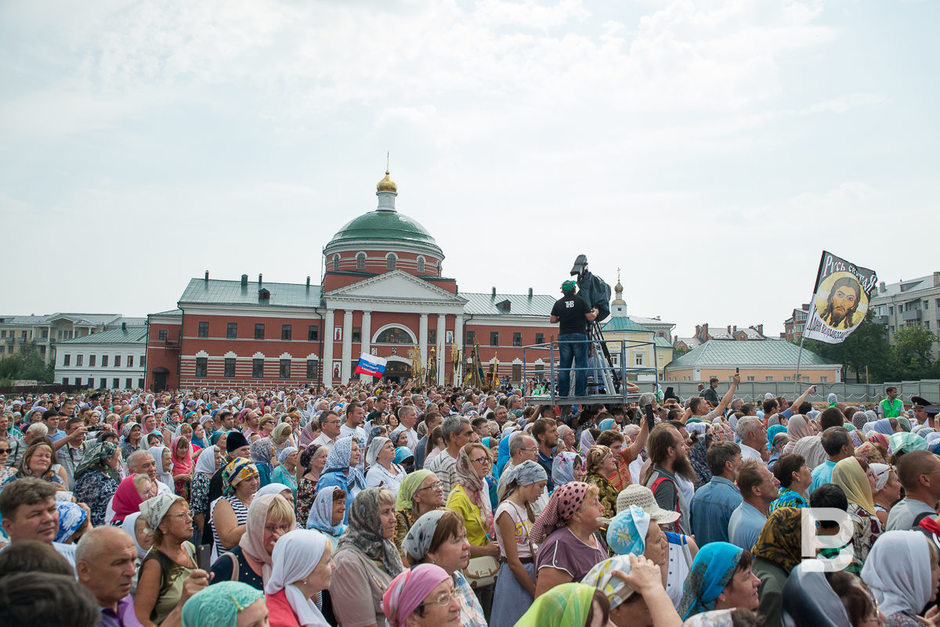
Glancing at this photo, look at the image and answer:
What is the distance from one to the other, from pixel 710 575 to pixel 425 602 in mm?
1412

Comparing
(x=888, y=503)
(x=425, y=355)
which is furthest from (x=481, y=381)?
(x=425, y=355)

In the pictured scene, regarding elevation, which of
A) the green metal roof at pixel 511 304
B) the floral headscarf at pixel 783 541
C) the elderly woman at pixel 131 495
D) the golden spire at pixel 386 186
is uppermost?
the golden spire at pixel 386 186

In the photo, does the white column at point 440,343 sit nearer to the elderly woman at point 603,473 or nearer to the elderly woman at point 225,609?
the elderly woman at point 603,473

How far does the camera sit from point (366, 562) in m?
4.33

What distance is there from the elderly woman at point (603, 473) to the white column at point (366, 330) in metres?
53.7

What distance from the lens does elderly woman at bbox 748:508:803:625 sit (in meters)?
3.61

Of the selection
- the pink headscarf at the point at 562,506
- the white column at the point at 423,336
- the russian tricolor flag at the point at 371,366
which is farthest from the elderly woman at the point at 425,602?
the white column at the point at 423,336

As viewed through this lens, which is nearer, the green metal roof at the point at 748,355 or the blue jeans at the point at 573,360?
the blue jeans at the point at 573,360

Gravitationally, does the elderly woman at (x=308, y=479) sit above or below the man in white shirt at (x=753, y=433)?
below

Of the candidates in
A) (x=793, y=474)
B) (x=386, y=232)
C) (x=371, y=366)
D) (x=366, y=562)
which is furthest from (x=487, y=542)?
(x=386, y=232)

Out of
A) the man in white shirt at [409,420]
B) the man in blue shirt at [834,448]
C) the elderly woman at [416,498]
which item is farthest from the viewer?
the man in white shirt at [409,420]

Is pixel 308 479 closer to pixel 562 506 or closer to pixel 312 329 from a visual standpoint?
pixel 562 506

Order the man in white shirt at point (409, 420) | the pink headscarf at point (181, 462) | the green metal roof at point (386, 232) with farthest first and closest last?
the green metal roof at point (386, 232), the man in white shirt at point (409, 420), the pink headscarf at point (181, 462)

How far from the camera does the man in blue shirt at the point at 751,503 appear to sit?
471 centimetres
